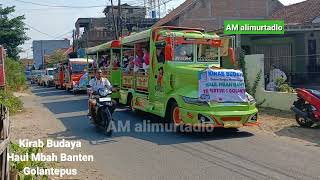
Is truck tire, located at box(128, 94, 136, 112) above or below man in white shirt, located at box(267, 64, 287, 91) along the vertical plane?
below

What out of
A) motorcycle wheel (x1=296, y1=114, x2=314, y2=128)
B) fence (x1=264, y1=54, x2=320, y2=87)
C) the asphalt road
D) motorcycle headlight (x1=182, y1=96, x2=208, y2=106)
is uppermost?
fence (x1=264, y1=54, x2=320, y2=87)

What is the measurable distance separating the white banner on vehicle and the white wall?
4048 mm

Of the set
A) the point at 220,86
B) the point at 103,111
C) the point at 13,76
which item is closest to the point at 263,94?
the point at 220,86

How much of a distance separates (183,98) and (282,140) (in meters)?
2.52

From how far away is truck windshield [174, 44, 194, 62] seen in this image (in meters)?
12.4

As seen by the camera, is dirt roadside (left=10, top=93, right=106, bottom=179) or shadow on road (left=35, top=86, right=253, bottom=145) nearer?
dirt roadside (left=10, top=93, right=106, bottom=179)

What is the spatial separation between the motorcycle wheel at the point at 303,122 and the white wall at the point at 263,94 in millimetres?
2527

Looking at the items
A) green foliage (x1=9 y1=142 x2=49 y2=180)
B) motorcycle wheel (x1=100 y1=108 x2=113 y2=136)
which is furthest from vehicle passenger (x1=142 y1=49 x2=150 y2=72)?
green foliage (x1=9 y1=142 x2=49 y2=180)

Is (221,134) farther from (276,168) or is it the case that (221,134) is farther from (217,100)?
(276,168)

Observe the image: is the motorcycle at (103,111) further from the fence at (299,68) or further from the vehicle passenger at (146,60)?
the fence at (299,68)

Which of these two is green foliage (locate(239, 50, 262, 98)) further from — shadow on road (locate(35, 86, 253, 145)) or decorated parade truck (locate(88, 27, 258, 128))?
shadow on road (locate(35, 86, 253, 145))

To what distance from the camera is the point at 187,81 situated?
1159cm

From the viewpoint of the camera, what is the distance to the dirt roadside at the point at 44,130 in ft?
26.1

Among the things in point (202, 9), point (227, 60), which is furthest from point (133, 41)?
point (202, 9)
